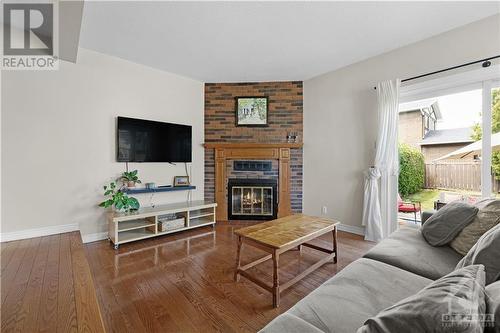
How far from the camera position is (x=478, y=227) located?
1533mm

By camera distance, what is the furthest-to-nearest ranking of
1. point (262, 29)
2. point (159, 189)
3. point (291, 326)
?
point (159, 189), point (262, 29), point (291, 326)

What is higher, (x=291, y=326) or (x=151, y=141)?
(x=151, y=141)

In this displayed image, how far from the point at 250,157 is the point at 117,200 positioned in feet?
7.10

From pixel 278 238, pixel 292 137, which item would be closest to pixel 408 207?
pixel 292 137

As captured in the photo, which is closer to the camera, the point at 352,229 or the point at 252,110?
the point at 352,229

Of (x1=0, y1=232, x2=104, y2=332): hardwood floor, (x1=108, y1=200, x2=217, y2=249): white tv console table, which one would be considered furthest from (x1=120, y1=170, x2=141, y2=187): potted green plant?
(x1=0, y1=232, x2=104, y2=332): hardwood floor

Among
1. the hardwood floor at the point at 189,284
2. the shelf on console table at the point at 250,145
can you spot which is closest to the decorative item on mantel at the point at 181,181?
the shelf on console table at the point at 250,145

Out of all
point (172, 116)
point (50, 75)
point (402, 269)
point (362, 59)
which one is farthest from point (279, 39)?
point (50, 75)

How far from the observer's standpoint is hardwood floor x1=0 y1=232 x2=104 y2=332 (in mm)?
1231

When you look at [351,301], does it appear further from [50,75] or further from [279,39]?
[50,75]

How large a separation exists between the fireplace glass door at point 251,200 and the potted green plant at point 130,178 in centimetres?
163

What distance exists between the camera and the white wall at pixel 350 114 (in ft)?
8.34

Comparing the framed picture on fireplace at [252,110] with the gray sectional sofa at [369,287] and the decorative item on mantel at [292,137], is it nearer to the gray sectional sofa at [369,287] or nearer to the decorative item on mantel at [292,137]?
the decorative item on mantel at [292,137]

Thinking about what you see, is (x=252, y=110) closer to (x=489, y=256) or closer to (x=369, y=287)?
(x=369, y=287)
